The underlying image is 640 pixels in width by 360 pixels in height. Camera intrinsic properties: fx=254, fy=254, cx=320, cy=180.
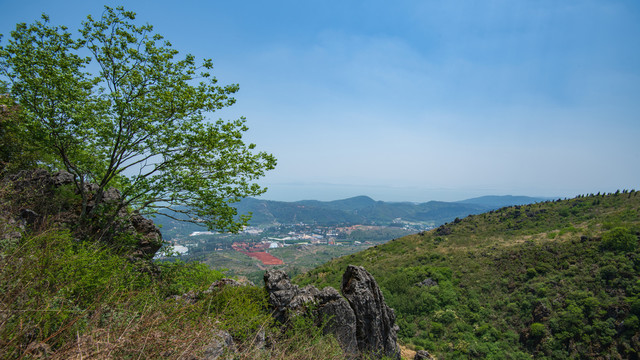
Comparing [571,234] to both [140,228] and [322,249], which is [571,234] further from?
[322,249]

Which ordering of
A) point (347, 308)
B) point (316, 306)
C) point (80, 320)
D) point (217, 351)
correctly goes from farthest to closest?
point (347, 308) < point (316, 306) < point (217, 351) < point (80, 320)

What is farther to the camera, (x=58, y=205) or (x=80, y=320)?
(x=58, y=205)

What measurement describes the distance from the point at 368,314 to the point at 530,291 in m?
34.3

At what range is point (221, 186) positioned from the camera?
11.0 m

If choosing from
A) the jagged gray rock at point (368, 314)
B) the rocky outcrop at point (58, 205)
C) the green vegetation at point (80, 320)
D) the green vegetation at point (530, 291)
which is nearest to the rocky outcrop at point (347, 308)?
the jagged gray rock at point (368, 314)

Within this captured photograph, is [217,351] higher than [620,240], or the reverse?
[217,351]

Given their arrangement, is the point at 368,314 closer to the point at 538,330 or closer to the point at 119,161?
the point at 119,161

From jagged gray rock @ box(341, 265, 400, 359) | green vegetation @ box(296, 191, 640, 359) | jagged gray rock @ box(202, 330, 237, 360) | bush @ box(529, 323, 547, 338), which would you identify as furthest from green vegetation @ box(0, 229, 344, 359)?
bush @ box(529, 323, 547, 338)

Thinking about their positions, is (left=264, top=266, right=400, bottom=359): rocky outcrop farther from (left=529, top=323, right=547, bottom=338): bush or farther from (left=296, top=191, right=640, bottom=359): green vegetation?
(left=529, top=323, right=547, bottom=338): bush

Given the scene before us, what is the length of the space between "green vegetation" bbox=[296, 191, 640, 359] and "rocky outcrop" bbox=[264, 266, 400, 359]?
18.0m

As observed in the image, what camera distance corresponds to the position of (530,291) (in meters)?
33.4

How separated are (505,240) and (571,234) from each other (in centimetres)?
990

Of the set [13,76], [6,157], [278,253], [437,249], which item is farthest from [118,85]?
[278,253]

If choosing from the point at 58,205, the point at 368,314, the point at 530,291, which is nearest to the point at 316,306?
the point at 368,314
